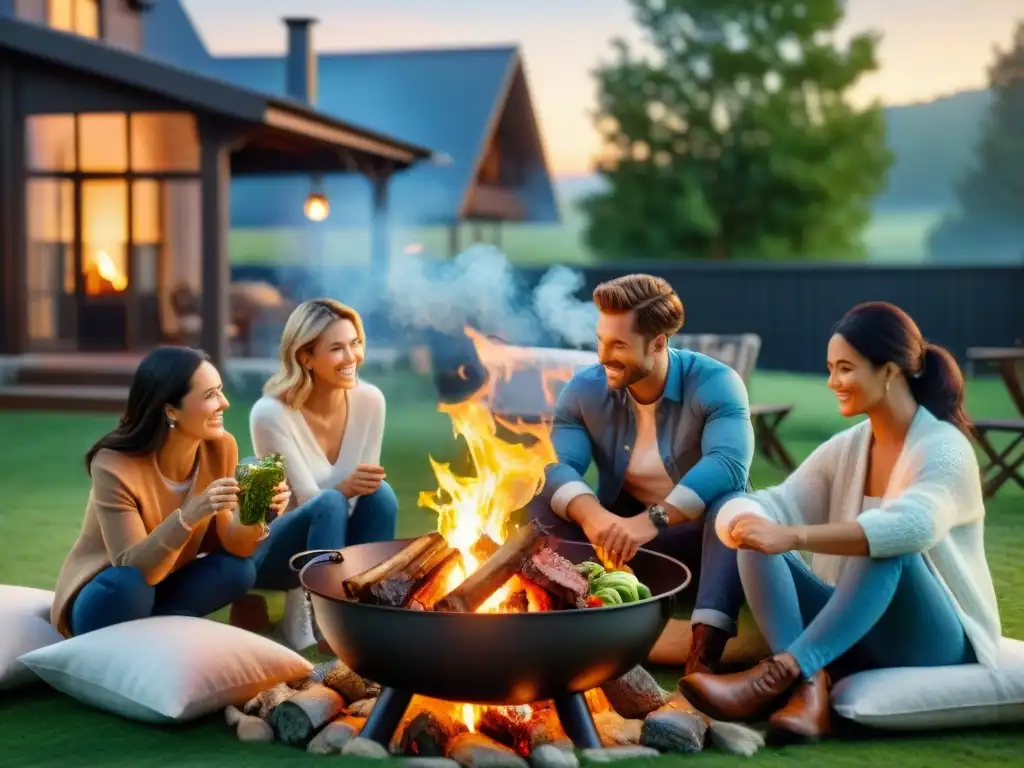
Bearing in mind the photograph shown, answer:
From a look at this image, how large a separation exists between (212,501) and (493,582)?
86cm

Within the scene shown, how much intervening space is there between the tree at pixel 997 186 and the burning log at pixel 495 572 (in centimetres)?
4844

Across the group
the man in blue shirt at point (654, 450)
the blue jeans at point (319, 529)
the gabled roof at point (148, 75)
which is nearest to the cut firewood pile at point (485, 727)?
the man in blue shirt at point (654, 450)

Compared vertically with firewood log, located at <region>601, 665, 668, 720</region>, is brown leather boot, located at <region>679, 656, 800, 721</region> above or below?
above

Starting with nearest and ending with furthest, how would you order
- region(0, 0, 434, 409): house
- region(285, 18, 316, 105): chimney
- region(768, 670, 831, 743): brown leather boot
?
region(768, 670, 831, 743): brown leather boot
region(0, 0, 434, 409): house
region(285, 18, 316, 105): chimney

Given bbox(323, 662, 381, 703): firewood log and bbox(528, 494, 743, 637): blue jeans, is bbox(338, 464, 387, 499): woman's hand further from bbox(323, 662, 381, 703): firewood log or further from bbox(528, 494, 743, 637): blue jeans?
bbox(323, 662, 381, 703): firewood log

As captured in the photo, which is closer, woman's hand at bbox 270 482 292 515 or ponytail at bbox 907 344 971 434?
ponytail at bbox 907 344 971 434

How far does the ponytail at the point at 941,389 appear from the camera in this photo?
3.90 meters

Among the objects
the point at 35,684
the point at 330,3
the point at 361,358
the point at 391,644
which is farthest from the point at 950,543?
the point at 330,3

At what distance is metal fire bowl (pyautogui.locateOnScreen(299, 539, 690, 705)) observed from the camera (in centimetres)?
336

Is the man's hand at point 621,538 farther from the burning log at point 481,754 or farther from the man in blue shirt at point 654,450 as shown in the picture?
the burning log at point 481,754

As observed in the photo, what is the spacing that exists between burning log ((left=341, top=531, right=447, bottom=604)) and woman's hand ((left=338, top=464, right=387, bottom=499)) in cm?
90

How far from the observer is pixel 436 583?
381cm

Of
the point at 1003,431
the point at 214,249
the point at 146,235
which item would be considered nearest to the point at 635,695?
the point at 1003,431

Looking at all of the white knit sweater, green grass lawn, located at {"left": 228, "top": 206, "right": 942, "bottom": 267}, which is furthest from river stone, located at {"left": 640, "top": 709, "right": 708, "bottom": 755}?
green grass lawn, located at {"left": 228, "top": 206, "right": 942, "bottom": 267}
